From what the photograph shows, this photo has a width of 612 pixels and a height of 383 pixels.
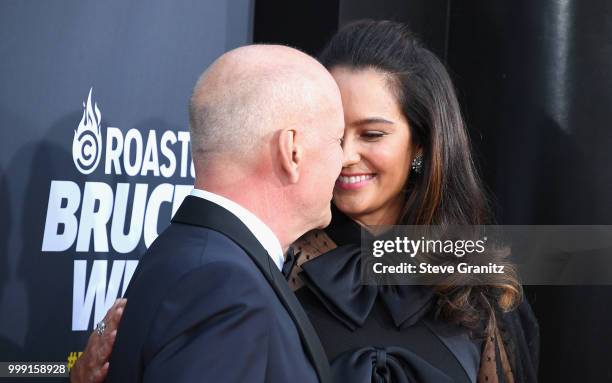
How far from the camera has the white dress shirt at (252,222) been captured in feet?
5.08

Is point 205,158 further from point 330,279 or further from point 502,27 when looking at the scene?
point 502,27

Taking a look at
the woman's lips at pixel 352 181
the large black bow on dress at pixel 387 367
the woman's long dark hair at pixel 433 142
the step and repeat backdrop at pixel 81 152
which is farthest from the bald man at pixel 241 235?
the step and repeat backdrop at pixel 81 152

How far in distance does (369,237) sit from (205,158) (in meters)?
0.79

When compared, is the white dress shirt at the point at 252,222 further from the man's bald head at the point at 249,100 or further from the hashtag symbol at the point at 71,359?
the hashtag symbol at the point at 71,359

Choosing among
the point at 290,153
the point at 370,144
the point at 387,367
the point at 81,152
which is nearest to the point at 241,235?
the point at 290,153

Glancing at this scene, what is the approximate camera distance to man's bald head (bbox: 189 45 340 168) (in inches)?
61.0

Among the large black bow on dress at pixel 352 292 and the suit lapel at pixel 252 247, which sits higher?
the suit lapel at pixel 252 247

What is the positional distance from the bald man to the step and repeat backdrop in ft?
3.88

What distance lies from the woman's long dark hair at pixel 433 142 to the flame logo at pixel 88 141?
80cm

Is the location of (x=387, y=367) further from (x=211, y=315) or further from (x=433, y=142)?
(x=211, y=315)

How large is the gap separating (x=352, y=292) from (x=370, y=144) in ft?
1.13

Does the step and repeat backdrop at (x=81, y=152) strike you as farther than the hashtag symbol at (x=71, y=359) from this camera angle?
No

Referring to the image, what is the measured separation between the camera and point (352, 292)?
2.17 m

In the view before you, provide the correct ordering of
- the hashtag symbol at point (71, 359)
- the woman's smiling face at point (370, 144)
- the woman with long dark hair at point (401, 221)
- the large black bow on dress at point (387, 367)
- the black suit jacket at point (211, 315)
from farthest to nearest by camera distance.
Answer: the hashtag symbol at point (71, 359)
the woman's smiling face at point (370, 144)
the woman with long dark hair at point (401, 221)
the large black bow on dress at point (387, 367)
the black suit jacket at point (211, 315)
